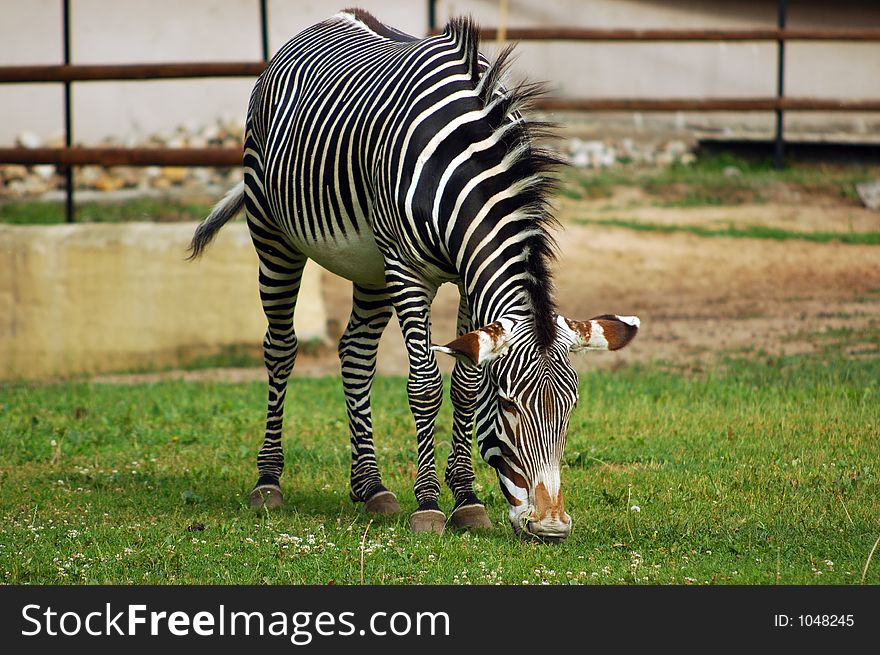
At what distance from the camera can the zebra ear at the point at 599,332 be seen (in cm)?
496

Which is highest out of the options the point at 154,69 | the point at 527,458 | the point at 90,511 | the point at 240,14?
the point at 240,14

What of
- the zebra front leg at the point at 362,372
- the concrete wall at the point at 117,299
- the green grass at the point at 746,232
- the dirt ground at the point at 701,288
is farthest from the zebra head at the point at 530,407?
the green grass at the point at 746,232

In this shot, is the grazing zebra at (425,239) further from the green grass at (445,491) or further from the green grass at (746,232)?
the green grass at (746,232)

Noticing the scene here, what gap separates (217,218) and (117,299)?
3.46 meters

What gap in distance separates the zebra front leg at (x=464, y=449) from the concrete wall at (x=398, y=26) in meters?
11.1

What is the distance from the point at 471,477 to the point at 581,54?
12187 mm

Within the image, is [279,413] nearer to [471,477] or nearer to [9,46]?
[471,477]

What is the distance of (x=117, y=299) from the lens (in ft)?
34.5

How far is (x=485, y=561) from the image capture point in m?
5.06

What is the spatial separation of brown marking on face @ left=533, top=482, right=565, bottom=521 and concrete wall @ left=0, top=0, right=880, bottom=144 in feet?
39.7

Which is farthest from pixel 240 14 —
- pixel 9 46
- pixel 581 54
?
pixel 581 54

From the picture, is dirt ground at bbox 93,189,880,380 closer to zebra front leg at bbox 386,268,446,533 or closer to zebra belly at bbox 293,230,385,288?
zebra belly at bbox 293,230,385,288

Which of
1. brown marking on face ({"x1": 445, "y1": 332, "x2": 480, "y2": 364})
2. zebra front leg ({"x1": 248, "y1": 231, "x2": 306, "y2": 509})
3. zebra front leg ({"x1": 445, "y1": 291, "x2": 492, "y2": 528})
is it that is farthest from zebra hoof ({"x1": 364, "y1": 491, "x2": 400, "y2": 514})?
brown marking on face ({"x1": 445, "y1": 332, "x2": 480, "y2": 364})

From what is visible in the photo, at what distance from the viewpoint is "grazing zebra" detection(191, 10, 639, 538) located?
484cm
